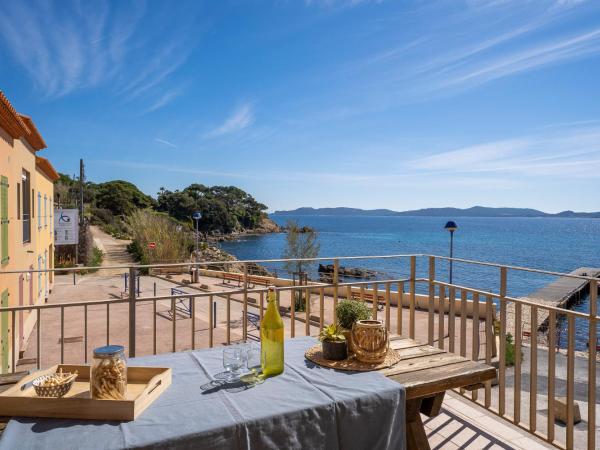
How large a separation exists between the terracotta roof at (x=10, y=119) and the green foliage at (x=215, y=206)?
142 feet

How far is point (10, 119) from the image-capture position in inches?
231

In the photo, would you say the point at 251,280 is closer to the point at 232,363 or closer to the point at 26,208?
the point at 26,208

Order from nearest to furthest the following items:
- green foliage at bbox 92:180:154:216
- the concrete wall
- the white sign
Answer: the concrete wall, the white sign, green foliage at bbox 92:180:154:216

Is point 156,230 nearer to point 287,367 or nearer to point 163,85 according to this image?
point 163,85

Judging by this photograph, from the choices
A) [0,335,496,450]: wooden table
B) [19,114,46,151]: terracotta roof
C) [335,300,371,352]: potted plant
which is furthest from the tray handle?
[19,114,46,151]: terracotta roof

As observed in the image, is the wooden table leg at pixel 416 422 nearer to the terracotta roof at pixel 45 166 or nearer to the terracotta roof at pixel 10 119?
the terracotta roof at pixel 10 119

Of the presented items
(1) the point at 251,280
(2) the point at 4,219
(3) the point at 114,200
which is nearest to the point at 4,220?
(2) the point at 4,219

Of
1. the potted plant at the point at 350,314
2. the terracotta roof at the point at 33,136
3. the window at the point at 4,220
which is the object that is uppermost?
the terracotta roof at the point at 33,136

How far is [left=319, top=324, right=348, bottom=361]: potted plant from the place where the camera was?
64.2 inches

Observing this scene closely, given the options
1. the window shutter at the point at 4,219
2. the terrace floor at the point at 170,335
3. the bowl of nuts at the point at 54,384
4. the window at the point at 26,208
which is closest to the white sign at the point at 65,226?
the terrace floor at the point at 170,335

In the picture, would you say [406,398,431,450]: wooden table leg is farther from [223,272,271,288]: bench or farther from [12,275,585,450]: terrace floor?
[223,272,271,288]: bench

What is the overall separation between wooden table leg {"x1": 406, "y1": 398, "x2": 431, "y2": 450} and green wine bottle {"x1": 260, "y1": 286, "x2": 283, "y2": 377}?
0.57 meters

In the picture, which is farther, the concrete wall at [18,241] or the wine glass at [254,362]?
the concrete wall at [18,241]

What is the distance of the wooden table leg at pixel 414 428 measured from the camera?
1641 mm
